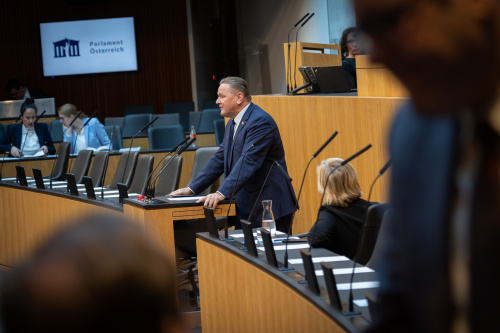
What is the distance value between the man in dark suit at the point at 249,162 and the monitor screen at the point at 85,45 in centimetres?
1053

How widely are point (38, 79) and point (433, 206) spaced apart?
49.4 ft

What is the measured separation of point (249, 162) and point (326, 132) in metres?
1.21

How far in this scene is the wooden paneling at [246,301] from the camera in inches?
98.1

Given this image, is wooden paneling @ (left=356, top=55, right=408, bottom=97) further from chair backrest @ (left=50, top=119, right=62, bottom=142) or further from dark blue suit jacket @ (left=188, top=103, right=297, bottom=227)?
chair backrest @ (left=50, top=119, right=62, bottom=142)

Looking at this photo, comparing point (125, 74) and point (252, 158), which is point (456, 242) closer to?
point (252, 158)

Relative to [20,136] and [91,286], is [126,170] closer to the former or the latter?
[20,136]

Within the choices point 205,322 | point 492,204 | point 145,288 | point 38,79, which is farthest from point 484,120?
point 38,79

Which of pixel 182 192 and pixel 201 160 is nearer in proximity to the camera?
pixel 182 192

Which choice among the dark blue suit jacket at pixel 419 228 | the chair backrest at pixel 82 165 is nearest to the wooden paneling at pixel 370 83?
the chair backrest at pixel 82 165

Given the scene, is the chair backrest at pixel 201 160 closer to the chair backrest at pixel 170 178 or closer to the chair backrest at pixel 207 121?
the chair backrest at pixel 170 178

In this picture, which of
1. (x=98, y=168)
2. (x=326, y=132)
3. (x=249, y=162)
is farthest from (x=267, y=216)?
(x=98, y=168)

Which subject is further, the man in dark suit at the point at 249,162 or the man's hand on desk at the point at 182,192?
the man's hand on desk at the point at 182,192

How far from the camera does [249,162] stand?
4512mm

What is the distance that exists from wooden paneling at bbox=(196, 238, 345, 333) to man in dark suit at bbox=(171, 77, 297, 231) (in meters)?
0.69
